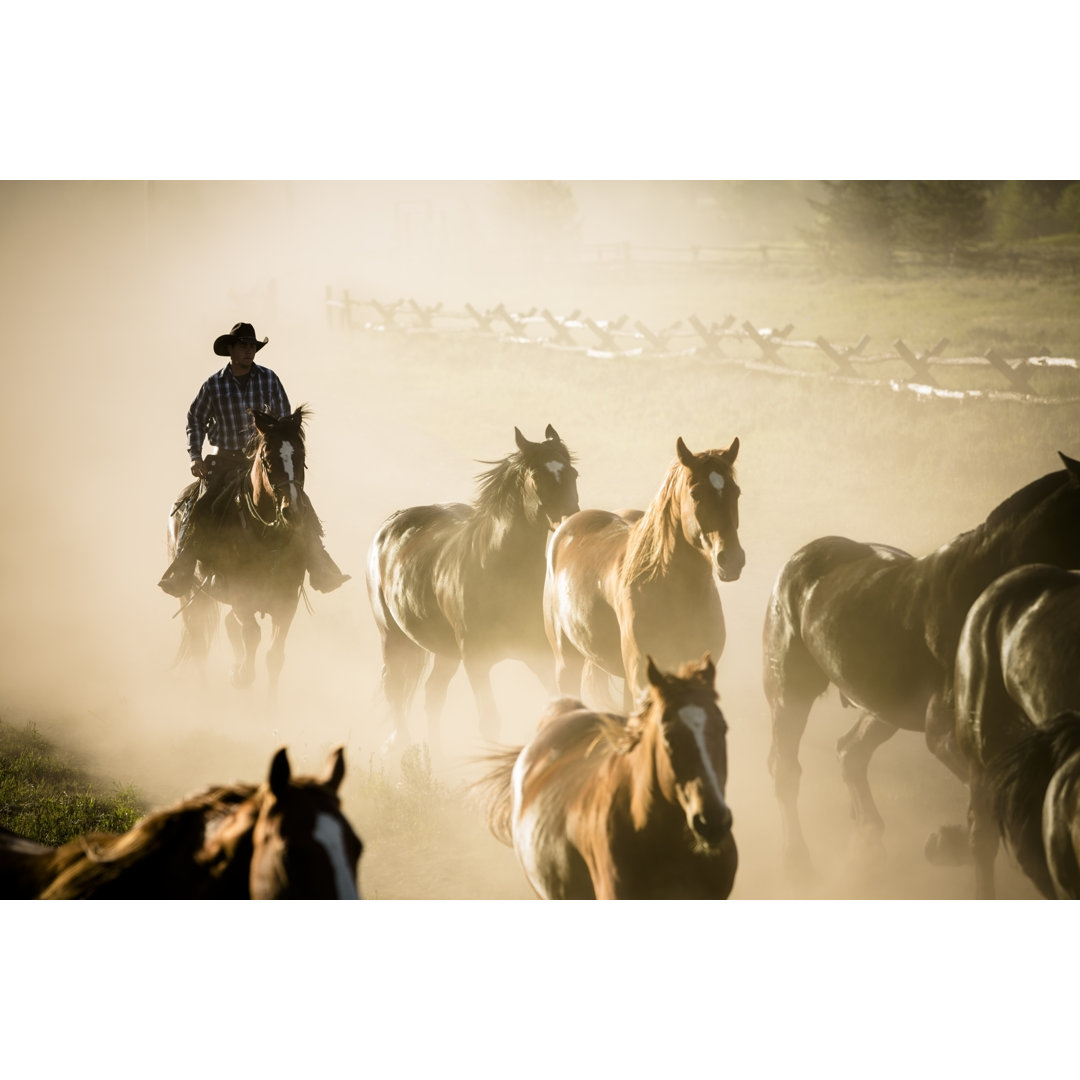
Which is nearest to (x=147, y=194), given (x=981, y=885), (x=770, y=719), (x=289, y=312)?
(x=289, y=312)

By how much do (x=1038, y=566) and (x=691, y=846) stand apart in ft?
7.51

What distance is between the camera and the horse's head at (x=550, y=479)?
17.5 ft

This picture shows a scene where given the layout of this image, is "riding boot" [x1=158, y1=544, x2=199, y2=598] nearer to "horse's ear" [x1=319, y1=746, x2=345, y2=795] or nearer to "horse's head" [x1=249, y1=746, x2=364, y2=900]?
"horse's ear" [x1=319, y1=746, x2=345, y2=795]

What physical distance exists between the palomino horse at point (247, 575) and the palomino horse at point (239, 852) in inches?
102

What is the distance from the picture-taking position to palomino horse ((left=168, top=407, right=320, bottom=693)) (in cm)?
583

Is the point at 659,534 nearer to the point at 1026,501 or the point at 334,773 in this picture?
the point at 1026,501

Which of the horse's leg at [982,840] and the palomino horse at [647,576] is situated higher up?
the palomino horse at [647,576]

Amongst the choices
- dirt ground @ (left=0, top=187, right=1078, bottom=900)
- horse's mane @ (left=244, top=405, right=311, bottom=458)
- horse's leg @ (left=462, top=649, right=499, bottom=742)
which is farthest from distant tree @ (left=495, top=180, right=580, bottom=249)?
horse's leg @ (left=462, top=649, right=499, bottom=742)

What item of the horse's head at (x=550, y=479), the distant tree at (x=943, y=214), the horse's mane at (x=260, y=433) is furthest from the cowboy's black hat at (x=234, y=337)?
the distant tree at (x=943, y=214)

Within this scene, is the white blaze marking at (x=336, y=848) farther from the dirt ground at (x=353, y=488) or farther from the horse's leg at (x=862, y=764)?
the horse's leg at (x=862, y=764)

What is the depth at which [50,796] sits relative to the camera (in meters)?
5.52

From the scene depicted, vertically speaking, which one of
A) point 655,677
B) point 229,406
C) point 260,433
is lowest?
point 655,677

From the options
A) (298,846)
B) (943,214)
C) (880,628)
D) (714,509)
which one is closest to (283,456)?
(714,509)

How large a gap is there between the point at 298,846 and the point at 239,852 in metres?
0.22
